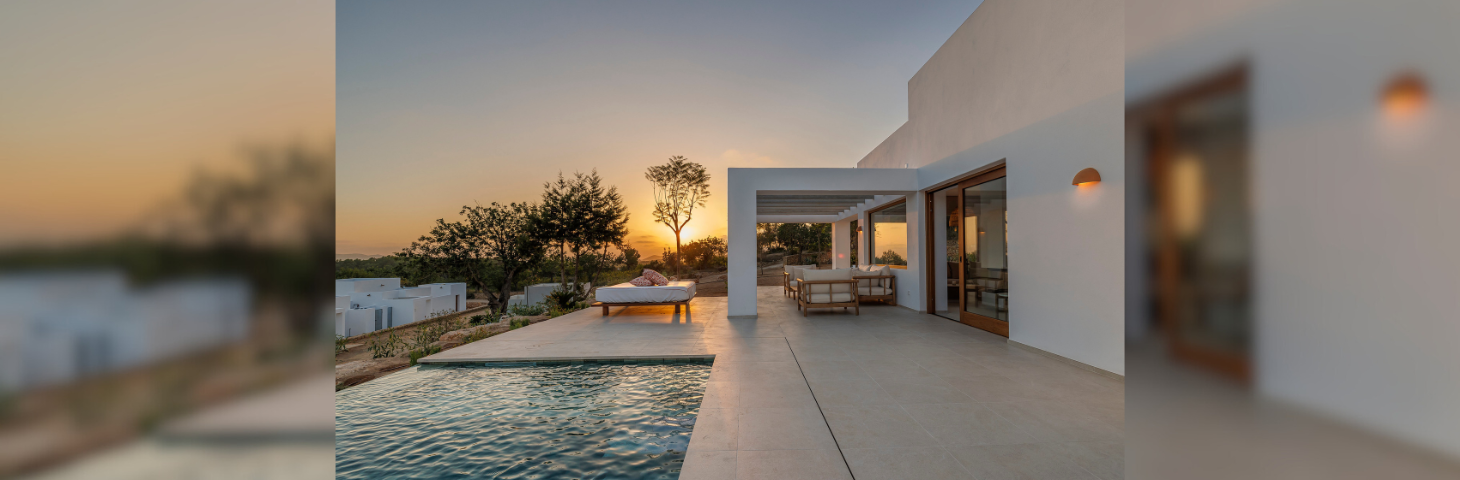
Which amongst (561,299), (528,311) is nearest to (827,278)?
(561,299)

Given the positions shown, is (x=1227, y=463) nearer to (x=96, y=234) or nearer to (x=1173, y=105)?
(x=1173, y=105)

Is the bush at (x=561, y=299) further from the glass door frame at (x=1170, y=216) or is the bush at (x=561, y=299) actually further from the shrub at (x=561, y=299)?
the glass door frame at (x=1170, y=216)

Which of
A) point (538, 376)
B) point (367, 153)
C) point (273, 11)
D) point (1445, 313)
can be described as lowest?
point (538, 376)

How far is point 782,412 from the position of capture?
323 centimetres

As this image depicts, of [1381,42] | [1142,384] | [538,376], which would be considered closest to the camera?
[1381,42]

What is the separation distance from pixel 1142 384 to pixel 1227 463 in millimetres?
174

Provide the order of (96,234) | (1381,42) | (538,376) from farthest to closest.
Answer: (538,376) → (1381,42) → (96,234)

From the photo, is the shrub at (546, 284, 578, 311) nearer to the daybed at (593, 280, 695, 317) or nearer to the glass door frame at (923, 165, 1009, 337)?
the daybed at (593, 280, 695, 317)

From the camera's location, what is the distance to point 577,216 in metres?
13.6

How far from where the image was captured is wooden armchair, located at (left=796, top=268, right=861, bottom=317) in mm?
8055

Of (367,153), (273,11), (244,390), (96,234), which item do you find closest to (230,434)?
(244,390)

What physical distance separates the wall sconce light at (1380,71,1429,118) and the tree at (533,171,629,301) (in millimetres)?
13757

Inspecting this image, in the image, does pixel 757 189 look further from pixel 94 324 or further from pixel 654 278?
pixel 94 324

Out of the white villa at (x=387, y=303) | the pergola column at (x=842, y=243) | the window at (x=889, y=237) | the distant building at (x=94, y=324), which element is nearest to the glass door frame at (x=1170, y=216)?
the distant building at (x=94, y=324)
